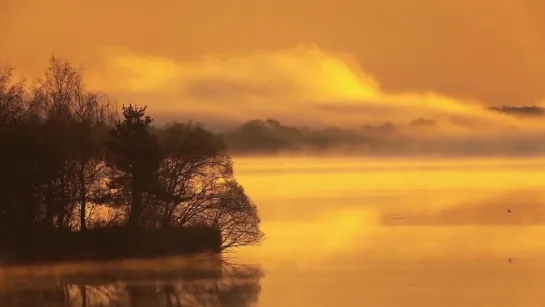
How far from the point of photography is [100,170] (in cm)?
1588

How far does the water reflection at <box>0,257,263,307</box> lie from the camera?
11.2 m

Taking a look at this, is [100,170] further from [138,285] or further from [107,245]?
[138,285]

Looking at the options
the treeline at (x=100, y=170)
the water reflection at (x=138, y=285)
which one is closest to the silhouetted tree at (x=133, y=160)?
the treeline at (x=100, y=170)

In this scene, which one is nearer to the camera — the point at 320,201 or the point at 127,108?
the point at 127,108

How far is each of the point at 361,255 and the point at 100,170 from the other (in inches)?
172

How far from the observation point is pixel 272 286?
12.1 metres

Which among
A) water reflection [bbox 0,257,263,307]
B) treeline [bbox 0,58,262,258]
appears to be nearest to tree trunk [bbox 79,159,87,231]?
treeline [bbox 0,58,262,258]

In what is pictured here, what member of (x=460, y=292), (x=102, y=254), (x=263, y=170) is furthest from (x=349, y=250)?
(x=460, y=292)

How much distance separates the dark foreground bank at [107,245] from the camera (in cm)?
1500

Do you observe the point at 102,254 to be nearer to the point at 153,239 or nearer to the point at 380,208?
the point at 153,239

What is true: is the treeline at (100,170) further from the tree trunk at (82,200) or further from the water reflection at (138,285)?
the water reflection at (138,285)

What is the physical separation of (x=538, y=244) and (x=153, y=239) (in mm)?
6709

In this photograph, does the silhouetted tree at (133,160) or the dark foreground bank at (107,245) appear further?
the silhouetted tree at (133,160)

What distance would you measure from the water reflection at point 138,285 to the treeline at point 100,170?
1077 mm
